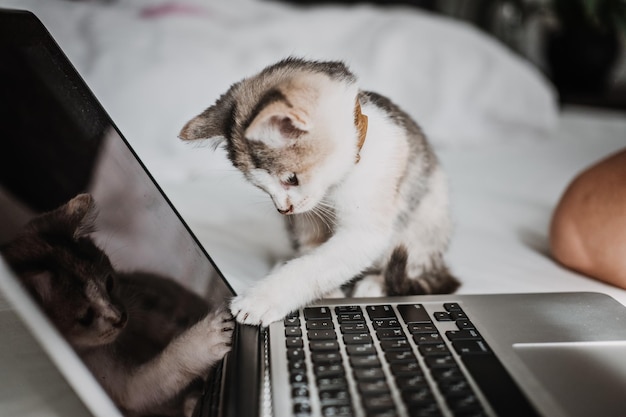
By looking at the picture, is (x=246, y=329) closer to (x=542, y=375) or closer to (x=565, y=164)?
(x=542, y=375)

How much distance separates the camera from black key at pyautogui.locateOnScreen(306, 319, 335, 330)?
2.23 ft

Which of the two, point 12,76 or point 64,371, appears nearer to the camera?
point 64,371

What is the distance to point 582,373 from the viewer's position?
596 mm

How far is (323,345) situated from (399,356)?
0.28ft

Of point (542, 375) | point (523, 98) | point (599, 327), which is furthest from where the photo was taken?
point (523, 98)

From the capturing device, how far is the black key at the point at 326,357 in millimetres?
586

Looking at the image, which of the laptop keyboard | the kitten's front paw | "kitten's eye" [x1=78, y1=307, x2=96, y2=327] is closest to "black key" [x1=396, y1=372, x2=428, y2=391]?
the laptop keyboard

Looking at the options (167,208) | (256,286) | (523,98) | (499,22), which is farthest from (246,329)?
Result: (499,22)

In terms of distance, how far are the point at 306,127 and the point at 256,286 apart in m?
0.22

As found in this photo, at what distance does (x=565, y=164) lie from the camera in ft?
5.37

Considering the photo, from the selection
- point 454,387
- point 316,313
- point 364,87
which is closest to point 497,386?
point 454,387

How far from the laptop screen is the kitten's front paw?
3 centimetres

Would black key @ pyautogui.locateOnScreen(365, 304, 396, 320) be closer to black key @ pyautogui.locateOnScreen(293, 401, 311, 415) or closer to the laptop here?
the laptop

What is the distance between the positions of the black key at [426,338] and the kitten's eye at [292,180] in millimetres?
260
